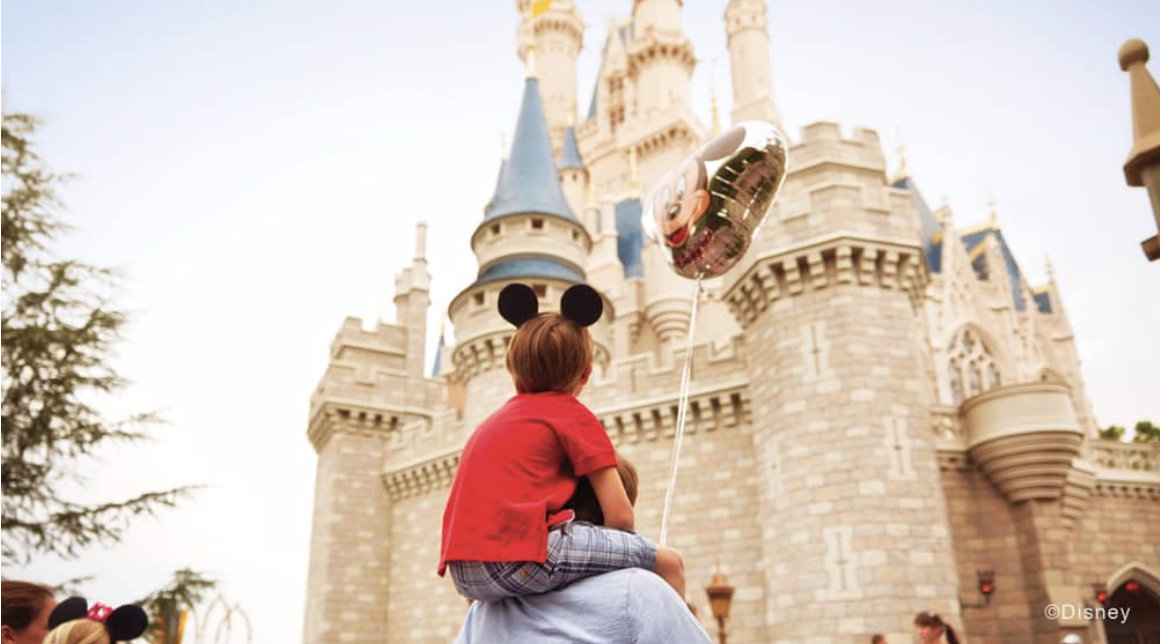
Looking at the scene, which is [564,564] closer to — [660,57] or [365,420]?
[365,420]

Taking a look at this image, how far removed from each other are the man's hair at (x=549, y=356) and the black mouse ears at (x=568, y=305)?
0.20ft

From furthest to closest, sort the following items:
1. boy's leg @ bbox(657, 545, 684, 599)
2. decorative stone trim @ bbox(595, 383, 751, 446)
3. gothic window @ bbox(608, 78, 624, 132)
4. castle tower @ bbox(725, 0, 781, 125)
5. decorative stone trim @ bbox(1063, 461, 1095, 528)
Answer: gothic window @ bbox(608, 78, 624, 132) → castle tower @ bbox(725, 0, 781, 125) → decorative stone trim @ bbox(595, 383, 751, 446) → decorative stone trim @ bbox(1063, 461, 1095, 528) → boy's leg @ bbox(657, 545, 684, 599)

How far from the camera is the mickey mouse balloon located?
7.17 meters

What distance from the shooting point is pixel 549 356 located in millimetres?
2225

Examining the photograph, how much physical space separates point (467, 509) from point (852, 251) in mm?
12448

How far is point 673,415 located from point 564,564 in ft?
45.6

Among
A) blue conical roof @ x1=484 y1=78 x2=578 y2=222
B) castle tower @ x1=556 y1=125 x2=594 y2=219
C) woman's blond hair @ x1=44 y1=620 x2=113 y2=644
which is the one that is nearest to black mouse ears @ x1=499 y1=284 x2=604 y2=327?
woman's blond hair @ x1=44 y1=620 x2=113 y2=644

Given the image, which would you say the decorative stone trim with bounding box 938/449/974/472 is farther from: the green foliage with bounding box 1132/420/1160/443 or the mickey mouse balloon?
the green foliage with bounding box 1132/420/1160/443

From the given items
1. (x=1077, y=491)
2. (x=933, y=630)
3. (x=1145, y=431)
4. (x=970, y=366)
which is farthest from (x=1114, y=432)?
Answer: (x=933, y=630)

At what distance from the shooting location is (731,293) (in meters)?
14.9

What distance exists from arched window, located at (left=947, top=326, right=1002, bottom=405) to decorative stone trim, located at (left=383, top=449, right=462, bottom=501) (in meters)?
12.5

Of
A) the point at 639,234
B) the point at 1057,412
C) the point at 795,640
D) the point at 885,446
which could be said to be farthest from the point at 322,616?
the point at 639,234

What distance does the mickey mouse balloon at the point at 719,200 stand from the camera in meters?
7.17

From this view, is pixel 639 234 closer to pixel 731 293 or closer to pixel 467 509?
pixel 731 293
